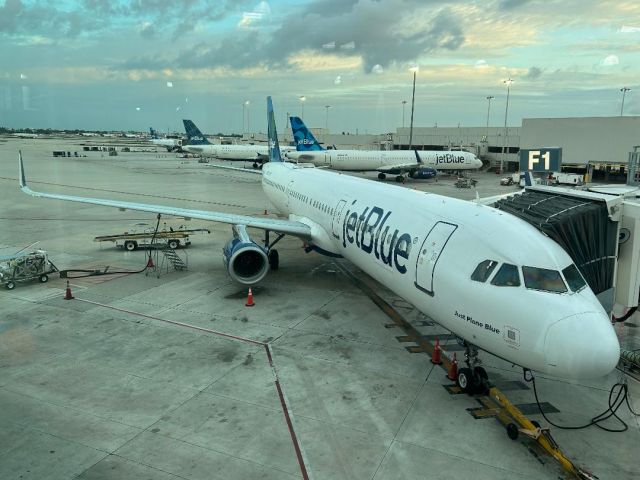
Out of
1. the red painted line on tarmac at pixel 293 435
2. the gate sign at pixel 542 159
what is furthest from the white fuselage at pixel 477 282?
the gate sign at pixel 542 159

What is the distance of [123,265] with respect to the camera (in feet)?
68.9

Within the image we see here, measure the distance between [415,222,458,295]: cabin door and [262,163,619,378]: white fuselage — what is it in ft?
0.07

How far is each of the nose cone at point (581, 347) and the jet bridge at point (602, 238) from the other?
3.02 m

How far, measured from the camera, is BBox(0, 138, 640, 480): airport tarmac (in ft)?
27.1

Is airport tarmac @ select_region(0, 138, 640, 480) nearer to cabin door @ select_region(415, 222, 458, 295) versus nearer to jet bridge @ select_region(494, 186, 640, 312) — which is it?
jet bridge @ select_region(494, 186, 640, 312)

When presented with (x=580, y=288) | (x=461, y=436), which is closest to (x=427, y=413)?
(x=461, y=436)

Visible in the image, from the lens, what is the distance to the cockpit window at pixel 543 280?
8438 millimetres

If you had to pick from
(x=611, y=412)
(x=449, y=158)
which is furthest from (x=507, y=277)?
(x=449, y=158)

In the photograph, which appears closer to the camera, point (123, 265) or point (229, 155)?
point (123, 265)

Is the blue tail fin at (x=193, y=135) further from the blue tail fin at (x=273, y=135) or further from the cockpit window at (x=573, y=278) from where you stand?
the cockpit window at (x=573, y=278)

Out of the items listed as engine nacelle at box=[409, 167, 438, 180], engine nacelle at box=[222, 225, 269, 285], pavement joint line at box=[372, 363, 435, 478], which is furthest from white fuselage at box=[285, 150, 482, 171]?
pavement joint line at box=[372, 363, 435, 478]

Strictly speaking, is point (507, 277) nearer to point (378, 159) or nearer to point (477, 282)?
point (477, 282)

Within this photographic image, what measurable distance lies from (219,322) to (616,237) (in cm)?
1084

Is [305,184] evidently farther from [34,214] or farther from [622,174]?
[622,174]
